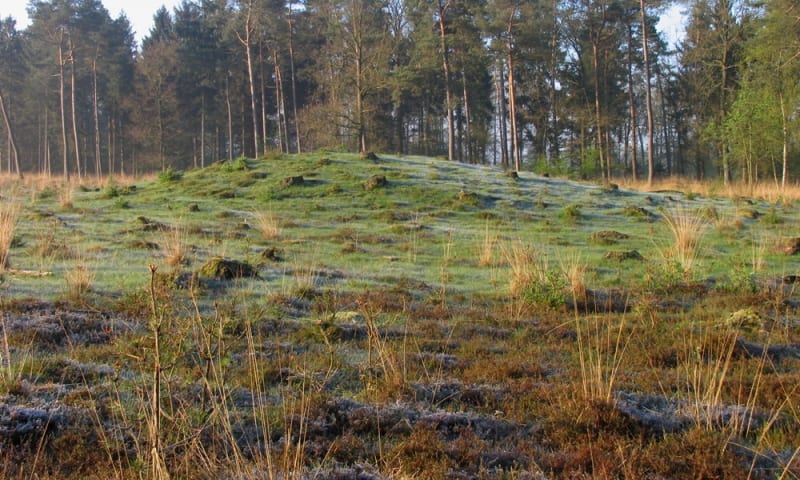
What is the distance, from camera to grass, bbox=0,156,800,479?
10.9 feet

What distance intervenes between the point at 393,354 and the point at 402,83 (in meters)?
33.3

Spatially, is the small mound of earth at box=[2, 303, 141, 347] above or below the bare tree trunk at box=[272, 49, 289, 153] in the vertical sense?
below

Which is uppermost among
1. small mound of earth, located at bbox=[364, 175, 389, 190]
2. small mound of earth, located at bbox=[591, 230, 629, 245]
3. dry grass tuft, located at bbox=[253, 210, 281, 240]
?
small mound of earth, located at bbox=[364, 175, 389, 190]

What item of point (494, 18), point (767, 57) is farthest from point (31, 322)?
point (494, 18)

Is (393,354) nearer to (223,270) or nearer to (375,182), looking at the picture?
(223,270)

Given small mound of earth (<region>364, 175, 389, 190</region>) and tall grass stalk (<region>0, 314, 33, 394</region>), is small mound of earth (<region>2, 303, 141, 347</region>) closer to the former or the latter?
tall grass stalk (<region>0, 314, 33, 394</region>)

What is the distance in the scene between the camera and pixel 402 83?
36312mm

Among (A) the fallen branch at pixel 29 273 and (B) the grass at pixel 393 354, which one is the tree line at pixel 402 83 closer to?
(B) the grass at pixel 393 354

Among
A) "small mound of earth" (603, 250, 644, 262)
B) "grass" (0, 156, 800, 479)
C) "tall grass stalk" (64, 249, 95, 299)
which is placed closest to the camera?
"grass" (0, 156, 800, 479)

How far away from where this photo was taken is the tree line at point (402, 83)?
31.9 metres

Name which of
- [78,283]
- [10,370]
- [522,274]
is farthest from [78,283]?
[522,274]

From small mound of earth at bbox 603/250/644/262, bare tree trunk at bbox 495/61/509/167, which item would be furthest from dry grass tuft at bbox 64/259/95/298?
bare tree trunk at bbox 495/61/509/167

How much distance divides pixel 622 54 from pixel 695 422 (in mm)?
42193

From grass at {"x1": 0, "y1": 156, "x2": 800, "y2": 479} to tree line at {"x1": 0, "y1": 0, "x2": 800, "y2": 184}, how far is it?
20.3 meters
